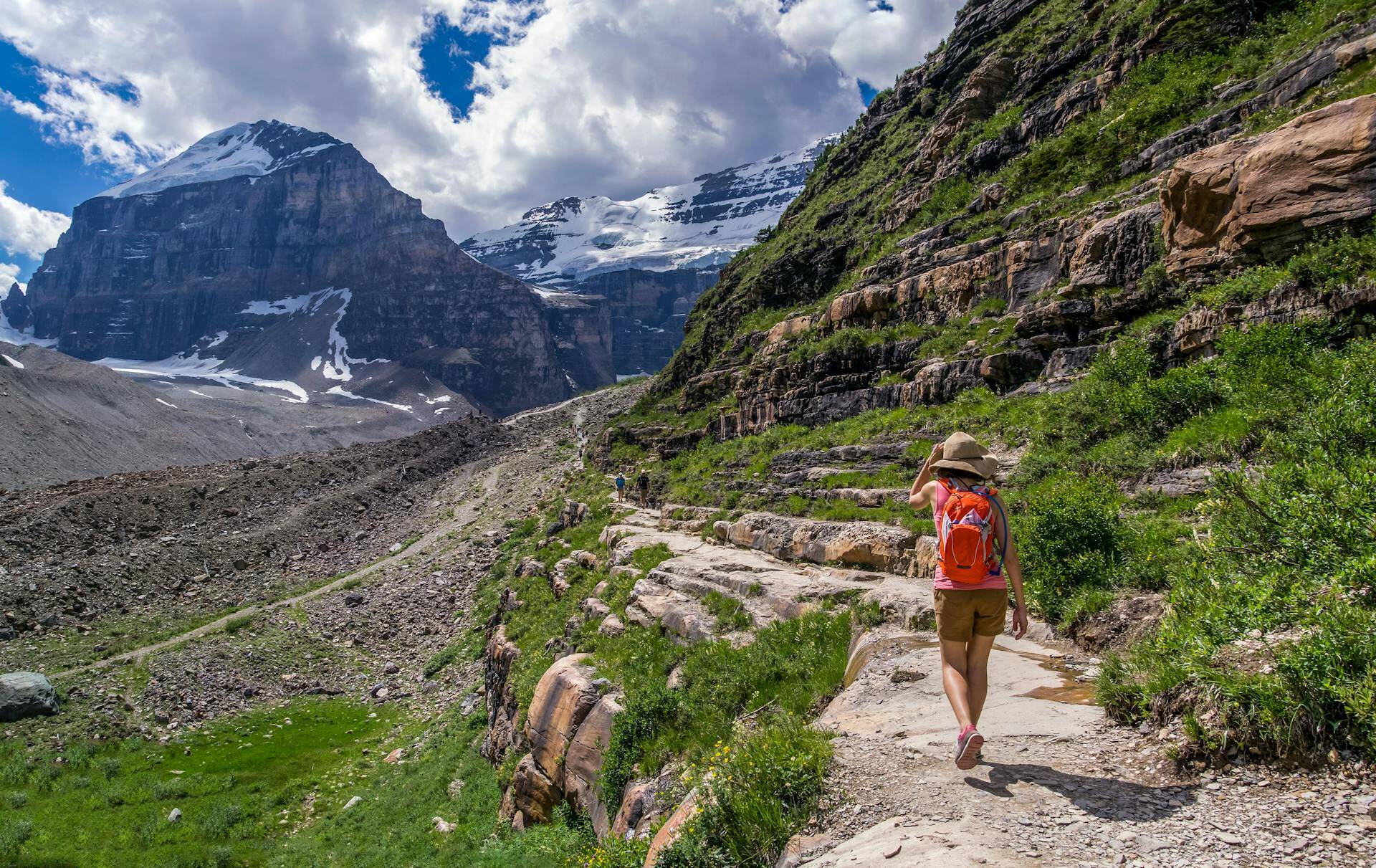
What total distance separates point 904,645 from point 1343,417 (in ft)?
15.4

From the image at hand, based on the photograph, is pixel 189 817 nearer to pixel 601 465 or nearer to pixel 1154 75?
pixel 601 465

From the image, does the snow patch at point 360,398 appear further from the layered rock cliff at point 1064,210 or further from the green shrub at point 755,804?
the green shrub at point 755,804

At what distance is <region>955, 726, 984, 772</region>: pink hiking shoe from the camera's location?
4.07 m

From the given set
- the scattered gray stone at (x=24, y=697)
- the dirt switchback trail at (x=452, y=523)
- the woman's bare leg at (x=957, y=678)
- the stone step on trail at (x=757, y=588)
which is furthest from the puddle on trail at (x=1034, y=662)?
the dirt switchback trail at (x=452, y=523)

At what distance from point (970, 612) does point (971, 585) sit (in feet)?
0.71

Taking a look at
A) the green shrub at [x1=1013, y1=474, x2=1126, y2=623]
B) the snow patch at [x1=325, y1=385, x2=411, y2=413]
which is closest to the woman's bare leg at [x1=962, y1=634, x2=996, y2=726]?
the green shrub at [x1=1013, y1=474, x2=1126, y2=623]

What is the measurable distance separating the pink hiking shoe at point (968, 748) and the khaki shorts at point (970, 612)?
0.70 metres

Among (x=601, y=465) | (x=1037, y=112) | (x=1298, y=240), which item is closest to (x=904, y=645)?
(x=1298, y=240)

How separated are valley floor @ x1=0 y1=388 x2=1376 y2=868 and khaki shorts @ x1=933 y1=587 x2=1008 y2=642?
0.79 metres

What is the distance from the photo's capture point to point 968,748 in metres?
4.07

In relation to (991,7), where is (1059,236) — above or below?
below

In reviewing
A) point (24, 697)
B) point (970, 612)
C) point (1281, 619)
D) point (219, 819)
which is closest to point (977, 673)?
point (970, 612)

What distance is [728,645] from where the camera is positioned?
9.19 m

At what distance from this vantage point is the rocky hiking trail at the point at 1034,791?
9.77ft
